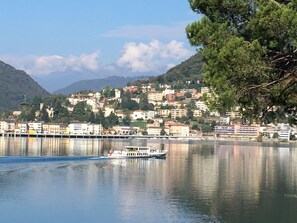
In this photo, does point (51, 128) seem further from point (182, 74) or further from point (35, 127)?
point (182, 74)

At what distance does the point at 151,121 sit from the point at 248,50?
138m

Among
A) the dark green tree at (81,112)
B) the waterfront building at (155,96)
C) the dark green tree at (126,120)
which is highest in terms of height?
the waterfront building at (155,96)

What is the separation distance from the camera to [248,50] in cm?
1054

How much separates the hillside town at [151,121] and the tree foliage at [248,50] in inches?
4063

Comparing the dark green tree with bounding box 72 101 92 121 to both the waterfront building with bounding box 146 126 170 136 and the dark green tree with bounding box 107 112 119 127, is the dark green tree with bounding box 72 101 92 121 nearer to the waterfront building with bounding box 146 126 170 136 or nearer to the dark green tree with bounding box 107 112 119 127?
the dark green tree with bounding box 107 112 119 127

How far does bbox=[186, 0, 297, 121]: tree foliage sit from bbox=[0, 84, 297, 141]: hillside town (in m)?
103

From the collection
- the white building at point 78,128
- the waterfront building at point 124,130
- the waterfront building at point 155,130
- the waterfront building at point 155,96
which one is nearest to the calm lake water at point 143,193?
the white building at point 78,128

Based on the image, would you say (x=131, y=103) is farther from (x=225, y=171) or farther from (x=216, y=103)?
(x=216, y=103)

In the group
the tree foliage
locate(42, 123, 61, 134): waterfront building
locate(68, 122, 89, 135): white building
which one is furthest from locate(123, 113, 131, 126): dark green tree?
the tree foliage

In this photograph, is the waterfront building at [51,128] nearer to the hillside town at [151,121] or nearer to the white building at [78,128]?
the hillside town at [151,121]

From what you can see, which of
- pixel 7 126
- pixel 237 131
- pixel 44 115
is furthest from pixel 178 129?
pixel 7 126

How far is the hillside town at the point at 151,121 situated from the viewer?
424 feet

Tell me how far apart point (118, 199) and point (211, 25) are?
540 inches

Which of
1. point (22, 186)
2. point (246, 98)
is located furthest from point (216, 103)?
point (22, 186)
